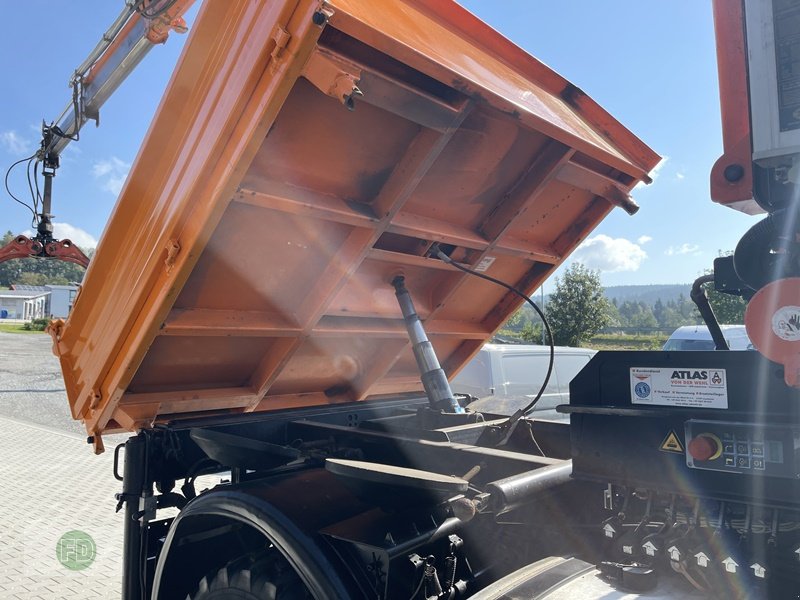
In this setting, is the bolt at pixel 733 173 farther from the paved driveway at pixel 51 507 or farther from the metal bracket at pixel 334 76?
the paved driveway at pixel 51 507

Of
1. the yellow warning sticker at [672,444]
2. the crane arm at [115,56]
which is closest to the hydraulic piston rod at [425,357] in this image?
the yellow warning sticker at [672,444]

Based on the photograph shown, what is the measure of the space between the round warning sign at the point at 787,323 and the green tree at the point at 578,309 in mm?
25945

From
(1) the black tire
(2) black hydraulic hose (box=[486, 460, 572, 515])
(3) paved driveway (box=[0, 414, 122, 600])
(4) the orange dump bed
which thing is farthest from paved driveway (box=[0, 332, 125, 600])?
(2) black hydraulic hose (box=[486, 460, 572, 515])

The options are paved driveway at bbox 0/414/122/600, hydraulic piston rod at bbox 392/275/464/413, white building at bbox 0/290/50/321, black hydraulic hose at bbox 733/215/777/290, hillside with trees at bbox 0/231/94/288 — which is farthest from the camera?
hillside with trees at bbox 0/231/94/288

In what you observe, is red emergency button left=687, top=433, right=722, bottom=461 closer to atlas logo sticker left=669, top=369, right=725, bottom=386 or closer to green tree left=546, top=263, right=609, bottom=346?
atlas logo sticker left=669, top=369, right=725, bottom=386

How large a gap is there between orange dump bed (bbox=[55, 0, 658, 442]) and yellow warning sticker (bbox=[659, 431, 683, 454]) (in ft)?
4.71

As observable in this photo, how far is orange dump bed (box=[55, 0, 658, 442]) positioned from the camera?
7.12 feet

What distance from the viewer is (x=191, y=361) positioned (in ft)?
10.2

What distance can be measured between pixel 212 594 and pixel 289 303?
1.39m

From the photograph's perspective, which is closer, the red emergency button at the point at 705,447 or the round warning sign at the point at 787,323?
the round warning sign at the point at 787,323

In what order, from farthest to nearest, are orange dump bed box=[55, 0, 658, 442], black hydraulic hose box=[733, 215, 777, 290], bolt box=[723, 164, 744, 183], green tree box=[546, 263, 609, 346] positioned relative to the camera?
1. green tree box=[546, 263, 609, 346]
2. orange dump bed box=[55, 0, 658, 442]
3. bolt box=[723, 164, 744, 183]
4. black hydraulic hose box=[733, 215, 777, 290]

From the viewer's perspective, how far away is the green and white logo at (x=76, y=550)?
5.10 metres

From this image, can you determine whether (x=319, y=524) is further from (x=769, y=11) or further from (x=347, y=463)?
(x=769, y=11)

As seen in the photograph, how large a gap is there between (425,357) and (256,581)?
1410 millimetres
